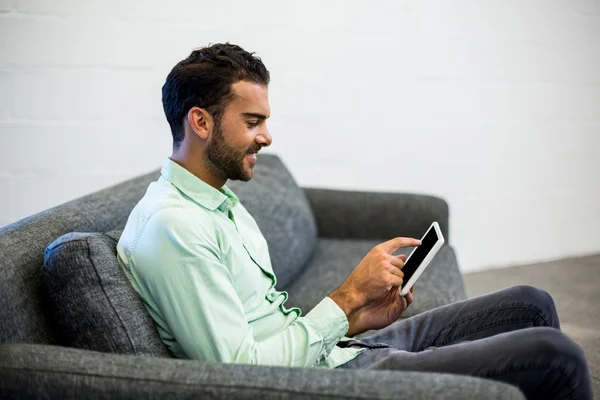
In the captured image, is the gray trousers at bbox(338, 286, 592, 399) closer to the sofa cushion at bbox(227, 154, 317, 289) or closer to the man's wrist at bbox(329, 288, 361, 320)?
the man's wrist at bbox(329, 288, 361, 320)

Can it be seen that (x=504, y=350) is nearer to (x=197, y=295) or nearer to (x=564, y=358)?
(x=564, y=358)

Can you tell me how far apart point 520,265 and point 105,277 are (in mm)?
2961

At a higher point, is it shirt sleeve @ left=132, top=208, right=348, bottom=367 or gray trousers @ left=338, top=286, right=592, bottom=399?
shirt sleeve @ left=132, top=208, right=348, bottom=367

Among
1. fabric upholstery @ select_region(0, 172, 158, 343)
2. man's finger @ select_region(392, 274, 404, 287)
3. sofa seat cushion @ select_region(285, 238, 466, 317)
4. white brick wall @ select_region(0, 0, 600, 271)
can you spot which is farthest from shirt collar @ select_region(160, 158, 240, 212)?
white brick wall @ select_region(0, 0, 600, 271)

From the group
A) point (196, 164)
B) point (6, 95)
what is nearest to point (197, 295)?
point (196, 164)

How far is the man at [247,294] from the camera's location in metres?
1.36

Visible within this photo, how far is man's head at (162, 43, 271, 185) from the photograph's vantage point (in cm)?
156

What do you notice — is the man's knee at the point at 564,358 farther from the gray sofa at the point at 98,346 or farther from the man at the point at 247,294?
the gray sofa at the point at 98,346

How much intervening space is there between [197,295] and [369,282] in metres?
0.38

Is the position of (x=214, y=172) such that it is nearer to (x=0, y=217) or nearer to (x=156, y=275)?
(x=156, y=275)

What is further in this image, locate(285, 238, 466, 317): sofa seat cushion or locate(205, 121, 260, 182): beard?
locate(285, 238, 466, 317): sofa seat cushion

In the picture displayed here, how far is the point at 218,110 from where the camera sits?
1.56 m

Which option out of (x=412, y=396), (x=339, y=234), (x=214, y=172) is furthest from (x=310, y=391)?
(x=339, y=234)

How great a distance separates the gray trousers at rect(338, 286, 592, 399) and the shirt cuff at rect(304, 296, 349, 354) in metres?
0.10
